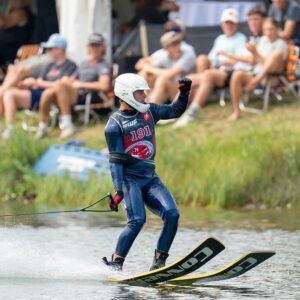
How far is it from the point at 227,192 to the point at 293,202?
35.6 inches

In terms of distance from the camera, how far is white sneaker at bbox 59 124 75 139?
2206 centimetres

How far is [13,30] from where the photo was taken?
86.1 feet

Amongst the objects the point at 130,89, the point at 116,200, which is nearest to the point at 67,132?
the point at 130,89

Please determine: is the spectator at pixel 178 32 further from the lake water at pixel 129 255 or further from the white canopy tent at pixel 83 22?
the lake water at pixel 129 255

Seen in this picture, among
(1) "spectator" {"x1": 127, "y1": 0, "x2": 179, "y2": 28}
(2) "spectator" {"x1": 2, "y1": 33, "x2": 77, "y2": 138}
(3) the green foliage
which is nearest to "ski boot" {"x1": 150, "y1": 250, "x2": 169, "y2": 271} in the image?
(3) the green foliage

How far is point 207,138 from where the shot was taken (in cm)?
1973

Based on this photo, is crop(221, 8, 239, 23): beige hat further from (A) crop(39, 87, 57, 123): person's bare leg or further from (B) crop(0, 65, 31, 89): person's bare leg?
(B) crop(0, 65, 31, 89): person's bare leg

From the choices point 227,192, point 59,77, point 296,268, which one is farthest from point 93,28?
point 296,268

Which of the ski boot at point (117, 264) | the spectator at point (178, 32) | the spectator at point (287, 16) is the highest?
the ski boot at point (117, 264)

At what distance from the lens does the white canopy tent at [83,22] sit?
23703mm

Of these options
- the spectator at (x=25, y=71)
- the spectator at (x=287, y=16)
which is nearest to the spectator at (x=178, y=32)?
the spectator at (x=287, y=16)

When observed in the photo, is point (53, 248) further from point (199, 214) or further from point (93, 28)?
point (93, 28)

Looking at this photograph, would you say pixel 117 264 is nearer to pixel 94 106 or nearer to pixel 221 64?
pixel 221 64

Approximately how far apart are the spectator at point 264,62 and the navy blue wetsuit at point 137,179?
27.1 ft
